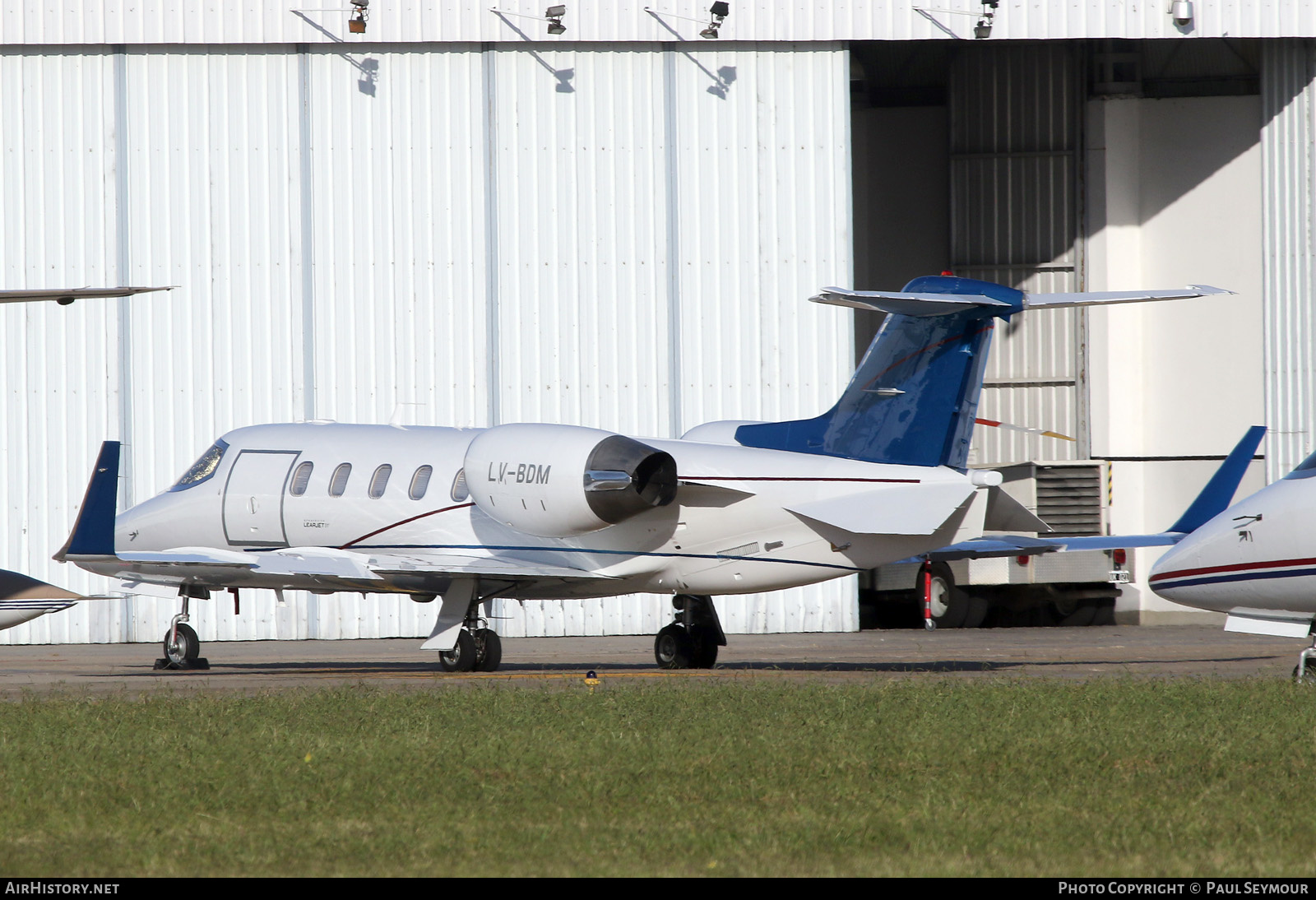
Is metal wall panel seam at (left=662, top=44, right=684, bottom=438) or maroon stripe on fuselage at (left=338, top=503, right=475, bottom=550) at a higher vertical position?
metal wall panel seam at (left=662, top=44, right=684, bottom=438)

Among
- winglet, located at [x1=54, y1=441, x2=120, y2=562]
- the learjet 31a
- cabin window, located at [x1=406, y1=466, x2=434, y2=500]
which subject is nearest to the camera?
the learjet 31a

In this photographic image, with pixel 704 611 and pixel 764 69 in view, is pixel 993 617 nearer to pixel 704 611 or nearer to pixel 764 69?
pixel 764 69

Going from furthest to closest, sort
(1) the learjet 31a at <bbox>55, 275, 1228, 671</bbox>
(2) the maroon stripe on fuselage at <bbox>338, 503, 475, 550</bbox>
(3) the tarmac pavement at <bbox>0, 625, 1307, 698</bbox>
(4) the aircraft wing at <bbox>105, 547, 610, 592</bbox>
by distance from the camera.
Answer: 1. (2) the maroon stripe on fuselage at <bbox>338, 503, 475, 550</bbox>
2. (4) the aircraft wing at <bbox>105, 547, 610, 592</bbox>
3. (3) the tarmac pavement at <bbox>0, 625, 1307, 698</bbox>
4. (1) the learjet 31a at <bbox>55, 275, 1228, 671</bbox>

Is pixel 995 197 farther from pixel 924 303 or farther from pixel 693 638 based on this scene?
pixel 924 303

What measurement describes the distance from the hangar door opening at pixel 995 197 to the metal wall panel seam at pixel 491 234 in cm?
1076

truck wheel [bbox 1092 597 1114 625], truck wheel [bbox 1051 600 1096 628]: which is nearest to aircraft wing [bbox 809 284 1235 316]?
truck wheel [bbox 1051 600 1096 628]

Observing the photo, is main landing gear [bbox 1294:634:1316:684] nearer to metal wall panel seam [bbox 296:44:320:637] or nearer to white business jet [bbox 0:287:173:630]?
white business jet [bbox 0:287:173:630]

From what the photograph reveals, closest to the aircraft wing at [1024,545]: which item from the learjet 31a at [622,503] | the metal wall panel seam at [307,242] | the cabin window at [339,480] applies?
the learjet 31a at [622,503]

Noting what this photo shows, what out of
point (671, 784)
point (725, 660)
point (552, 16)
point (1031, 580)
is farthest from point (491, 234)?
point (671, 784)

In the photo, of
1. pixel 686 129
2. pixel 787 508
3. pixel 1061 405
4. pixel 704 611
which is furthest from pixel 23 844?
pixel 1061 405

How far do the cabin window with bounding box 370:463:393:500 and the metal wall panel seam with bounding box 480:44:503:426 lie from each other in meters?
7.48

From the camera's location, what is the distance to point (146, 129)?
1005 inches

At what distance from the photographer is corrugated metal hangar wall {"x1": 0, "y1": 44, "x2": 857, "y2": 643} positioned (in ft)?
83.4

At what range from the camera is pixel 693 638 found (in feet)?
57.8
